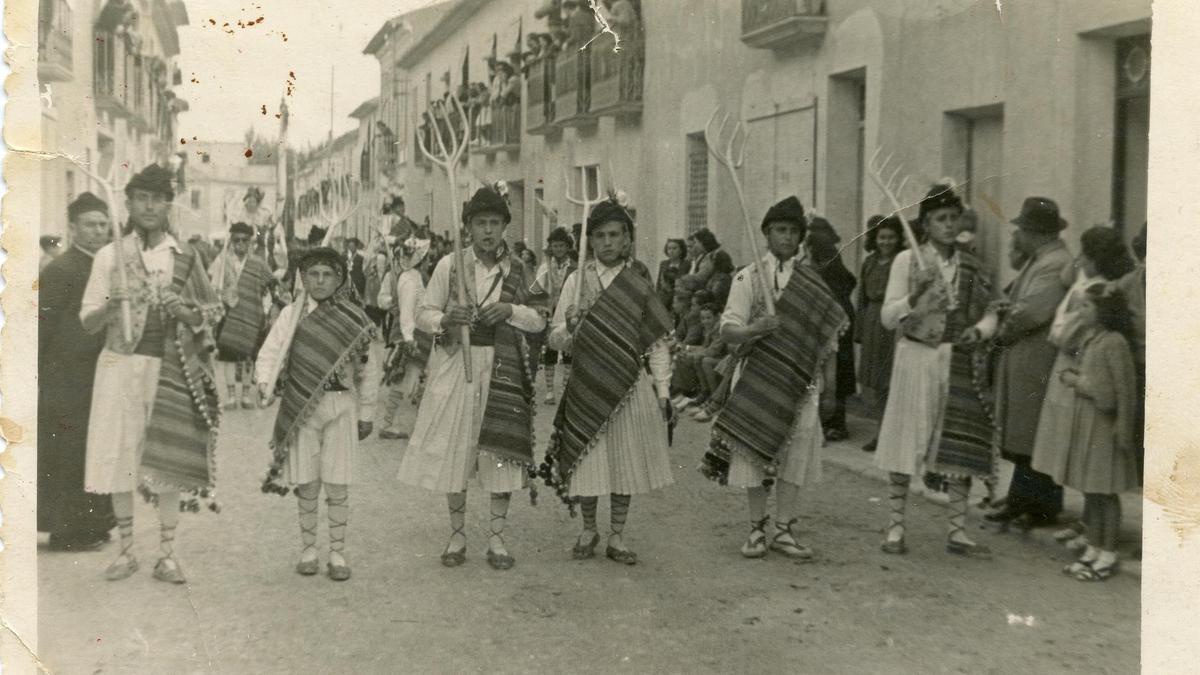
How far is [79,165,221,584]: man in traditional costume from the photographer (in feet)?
15.0

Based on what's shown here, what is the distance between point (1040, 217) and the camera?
5.23 metres

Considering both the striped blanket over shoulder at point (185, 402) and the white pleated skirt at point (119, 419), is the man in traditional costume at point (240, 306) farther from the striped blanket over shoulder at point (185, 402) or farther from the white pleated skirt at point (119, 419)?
the white pleated skirt at point (119, 419)

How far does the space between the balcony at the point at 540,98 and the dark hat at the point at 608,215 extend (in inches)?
29.8

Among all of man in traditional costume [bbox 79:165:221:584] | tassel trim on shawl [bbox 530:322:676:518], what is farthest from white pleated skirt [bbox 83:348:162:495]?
tassel trim on shawl [bbox 530:322:676:518]

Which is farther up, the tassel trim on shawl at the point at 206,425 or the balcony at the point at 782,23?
the balcony at the point at 782,23

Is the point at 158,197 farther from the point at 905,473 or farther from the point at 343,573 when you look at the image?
the point at 905,473

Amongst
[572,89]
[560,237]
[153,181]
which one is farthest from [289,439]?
[572,89]

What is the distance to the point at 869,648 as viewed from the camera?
440 centimetres

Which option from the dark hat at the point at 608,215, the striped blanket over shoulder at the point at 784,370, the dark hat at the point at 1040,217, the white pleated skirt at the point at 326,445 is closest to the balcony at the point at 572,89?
the dark hat at the point at 608,215

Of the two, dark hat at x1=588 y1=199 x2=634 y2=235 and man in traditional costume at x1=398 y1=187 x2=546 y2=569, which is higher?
dark hat at x1=588 y1=199 x2=634 y2=235

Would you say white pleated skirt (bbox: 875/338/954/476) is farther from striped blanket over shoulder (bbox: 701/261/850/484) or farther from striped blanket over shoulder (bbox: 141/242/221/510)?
striped blanket over shoulder (bbox: 141/242/221/510)

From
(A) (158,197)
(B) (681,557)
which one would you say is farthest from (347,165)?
(B) (681,557)

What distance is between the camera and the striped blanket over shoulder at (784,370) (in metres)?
5.45

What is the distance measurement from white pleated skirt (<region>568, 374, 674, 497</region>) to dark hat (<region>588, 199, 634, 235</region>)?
70 cm
